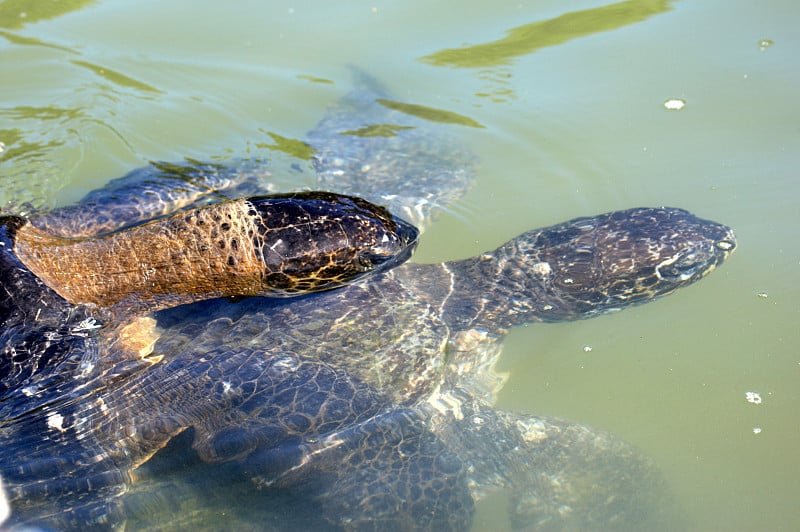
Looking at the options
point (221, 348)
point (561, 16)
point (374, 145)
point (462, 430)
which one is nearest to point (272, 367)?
point (221, 348)

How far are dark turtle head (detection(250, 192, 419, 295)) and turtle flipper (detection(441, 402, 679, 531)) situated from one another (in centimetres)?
160

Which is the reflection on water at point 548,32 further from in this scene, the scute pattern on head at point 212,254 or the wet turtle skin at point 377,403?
the scute pattern on head at point 212,254

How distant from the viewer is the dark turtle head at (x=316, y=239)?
5211mm

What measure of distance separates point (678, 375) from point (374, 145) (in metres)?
4.34

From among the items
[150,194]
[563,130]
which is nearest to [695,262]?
[563,130]

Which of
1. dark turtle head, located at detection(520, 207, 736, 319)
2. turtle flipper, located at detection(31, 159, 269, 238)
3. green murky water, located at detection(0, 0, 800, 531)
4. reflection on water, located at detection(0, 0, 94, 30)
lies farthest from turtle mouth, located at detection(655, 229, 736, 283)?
reflection on water, located at detection(0, 0, 94, 30)

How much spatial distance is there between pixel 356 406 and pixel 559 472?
5.47 ft

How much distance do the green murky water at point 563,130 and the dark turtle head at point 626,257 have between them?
21cm

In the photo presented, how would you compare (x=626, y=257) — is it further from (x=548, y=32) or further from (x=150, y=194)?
(x=150, y=194)

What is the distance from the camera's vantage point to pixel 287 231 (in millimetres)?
5203

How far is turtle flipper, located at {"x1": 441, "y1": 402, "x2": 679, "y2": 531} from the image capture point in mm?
4551

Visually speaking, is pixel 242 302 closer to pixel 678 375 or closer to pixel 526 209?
pixel 526 209

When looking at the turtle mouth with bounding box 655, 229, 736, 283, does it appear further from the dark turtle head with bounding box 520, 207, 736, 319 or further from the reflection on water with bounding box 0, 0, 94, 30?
the reflection on water with bounding box 0, 0, 94, 30

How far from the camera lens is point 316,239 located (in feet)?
17.1
